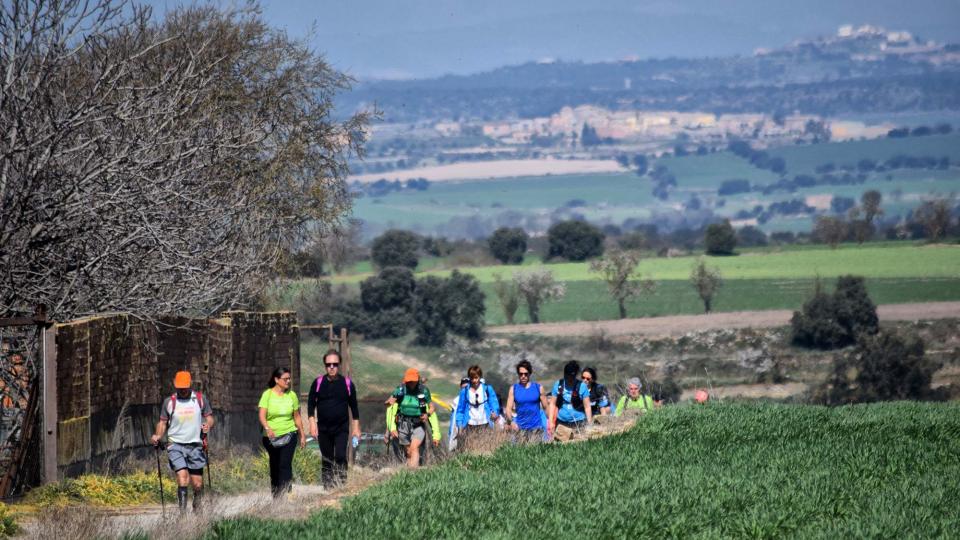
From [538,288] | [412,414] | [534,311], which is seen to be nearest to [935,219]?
[538,288]

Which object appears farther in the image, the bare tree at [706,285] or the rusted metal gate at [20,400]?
the bare tree at [706,285]

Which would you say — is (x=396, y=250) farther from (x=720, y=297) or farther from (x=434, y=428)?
(x=434, y=428)

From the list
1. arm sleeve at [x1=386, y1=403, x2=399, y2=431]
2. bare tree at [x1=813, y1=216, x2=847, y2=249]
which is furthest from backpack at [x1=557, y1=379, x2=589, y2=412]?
bare tree at [x1=813, y1=216, x2=847, y2=249]

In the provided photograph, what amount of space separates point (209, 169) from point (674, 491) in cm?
1443

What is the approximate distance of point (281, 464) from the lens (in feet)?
59.0

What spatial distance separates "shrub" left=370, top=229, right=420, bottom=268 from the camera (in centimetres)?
13725

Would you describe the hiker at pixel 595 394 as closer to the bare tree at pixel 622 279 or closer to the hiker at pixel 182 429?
the hiker at pixel 182 429

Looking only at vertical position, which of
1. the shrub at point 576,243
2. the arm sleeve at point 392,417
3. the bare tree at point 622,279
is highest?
the arm sleeve at point 392,417

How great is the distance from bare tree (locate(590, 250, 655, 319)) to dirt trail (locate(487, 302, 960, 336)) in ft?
24.4

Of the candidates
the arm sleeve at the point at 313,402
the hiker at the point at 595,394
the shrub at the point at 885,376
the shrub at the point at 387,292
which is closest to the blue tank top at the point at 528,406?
the hiker at the point at 595,394

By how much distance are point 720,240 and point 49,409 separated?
129582 millimetres

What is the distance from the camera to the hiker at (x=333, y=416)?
1884 cm

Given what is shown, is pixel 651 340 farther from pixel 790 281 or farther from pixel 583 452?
pixel 583 452

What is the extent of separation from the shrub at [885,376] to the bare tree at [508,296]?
133ft
